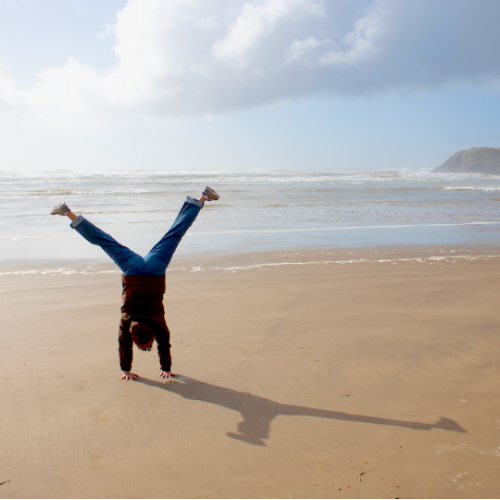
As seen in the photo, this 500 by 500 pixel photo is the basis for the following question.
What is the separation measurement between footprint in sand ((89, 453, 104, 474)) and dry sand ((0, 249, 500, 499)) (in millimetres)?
11

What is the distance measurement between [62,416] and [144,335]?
768 millimetres

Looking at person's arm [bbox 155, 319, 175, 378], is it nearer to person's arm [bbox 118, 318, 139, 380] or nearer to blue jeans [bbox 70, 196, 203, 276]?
person's arm [bbox 118, 318, 139, 380]

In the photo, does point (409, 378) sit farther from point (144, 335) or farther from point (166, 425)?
point (144, 335)

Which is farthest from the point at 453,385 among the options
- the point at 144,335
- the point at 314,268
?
the point at 314,268

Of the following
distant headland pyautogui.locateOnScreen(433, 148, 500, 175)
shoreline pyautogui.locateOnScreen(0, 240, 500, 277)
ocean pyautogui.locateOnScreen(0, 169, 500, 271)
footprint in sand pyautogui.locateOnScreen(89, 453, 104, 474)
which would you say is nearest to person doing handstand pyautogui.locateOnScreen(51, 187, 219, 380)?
footprint in sand pyautogui.locateOnScreen(89, 453, 104, 474)

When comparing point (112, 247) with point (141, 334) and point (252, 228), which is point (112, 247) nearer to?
point (141, 334)

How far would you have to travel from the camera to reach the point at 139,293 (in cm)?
307

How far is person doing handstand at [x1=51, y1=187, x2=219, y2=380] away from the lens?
121 inches

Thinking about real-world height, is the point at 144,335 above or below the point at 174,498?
above

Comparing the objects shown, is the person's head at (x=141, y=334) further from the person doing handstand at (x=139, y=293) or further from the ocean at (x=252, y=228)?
the ocean at (x=252, y=228)

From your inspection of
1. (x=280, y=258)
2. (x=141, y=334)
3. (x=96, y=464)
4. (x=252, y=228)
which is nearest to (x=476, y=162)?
(x=252, y=228)

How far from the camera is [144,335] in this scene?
9.71 ft

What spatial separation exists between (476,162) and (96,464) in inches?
4395

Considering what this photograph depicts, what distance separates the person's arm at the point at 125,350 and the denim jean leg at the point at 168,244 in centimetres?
53
